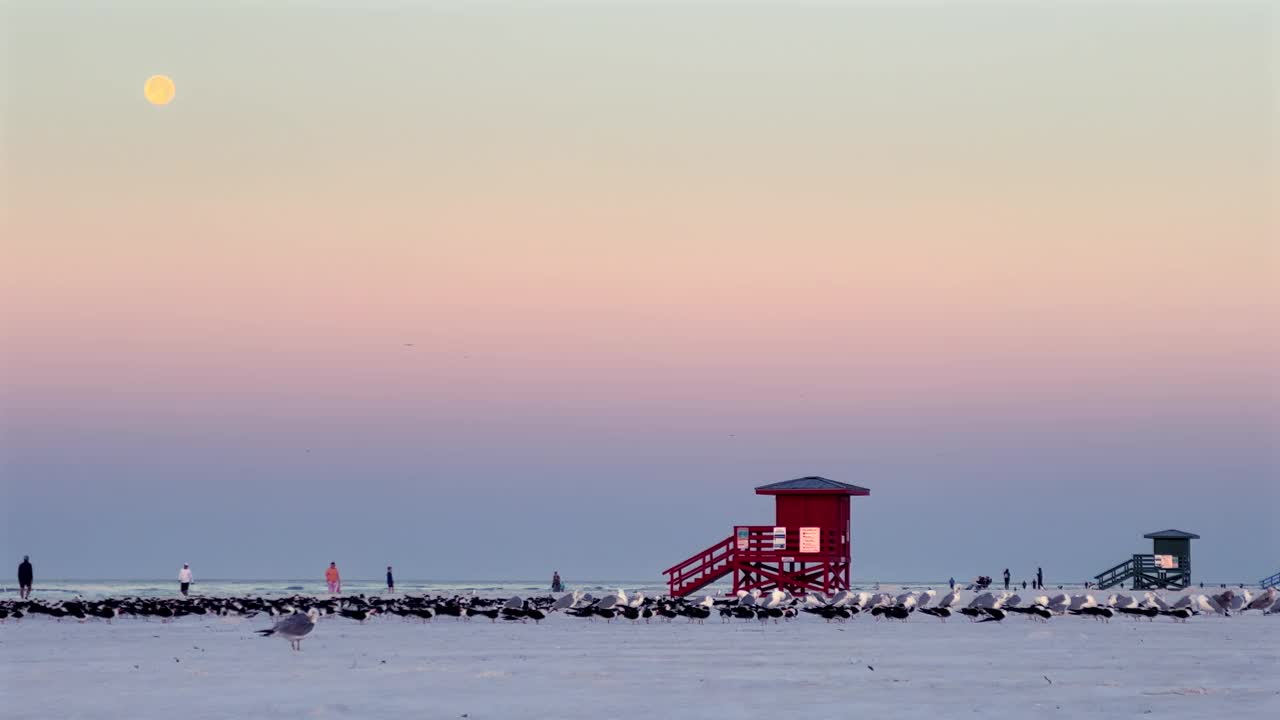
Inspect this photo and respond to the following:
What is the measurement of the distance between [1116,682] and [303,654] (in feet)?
47.6

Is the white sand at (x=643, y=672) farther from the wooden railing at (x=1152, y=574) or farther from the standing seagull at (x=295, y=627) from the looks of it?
the wooden railing at (x=1152, y=574)

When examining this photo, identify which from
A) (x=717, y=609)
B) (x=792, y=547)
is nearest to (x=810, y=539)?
(x=792, y=547)

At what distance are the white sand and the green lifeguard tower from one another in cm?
3943

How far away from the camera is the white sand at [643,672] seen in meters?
19.8

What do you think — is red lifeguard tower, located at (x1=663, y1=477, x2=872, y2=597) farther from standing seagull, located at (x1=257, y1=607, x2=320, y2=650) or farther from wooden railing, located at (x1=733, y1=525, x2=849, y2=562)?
standing seagull, located at (x1=257, y1=607, x2=320, y2=650)

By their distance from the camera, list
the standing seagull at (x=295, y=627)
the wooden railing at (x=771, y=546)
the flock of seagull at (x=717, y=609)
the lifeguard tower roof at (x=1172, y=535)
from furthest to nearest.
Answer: the lifeguard tower roof at (x=1172, y=535)
the wooden railing at (x=771, y=546)
the flock of seagull at (x=717, y=609)
the standing seagull at (x=295, y=627)

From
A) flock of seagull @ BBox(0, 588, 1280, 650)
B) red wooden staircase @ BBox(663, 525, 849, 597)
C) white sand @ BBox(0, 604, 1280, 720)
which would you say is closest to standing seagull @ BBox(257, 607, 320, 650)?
white sand @ BBox(0, 604, 1280, 720)

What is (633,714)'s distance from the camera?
19.0 meters

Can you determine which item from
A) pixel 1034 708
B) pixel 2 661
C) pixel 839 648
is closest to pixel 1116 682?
pixel 1034 708

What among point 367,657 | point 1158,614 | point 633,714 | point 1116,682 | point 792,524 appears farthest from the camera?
point 792,524

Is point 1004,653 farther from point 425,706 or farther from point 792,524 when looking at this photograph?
point 792,524

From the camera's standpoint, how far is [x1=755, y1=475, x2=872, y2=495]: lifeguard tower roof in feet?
186

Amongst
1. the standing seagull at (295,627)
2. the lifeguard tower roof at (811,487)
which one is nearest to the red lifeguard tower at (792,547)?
the lifeguard tower roof at (811,487)

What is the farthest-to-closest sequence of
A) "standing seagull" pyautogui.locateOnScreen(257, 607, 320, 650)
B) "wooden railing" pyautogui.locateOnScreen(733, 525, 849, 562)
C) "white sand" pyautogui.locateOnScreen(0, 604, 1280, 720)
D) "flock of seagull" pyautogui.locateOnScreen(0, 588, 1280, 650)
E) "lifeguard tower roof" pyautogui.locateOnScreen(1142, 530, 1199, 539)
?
"lifeguard tower roof" pyautogui.locateOnScreen(1142, 530, 1199, 539) → "wooden railing" pyautogui.locateOnScreen(733, 525, 849, 562) → "flock of seagull" pyautogui.locateOnScreen(0, 588, 1280, 650) → "standing seagull" pyautogui.locateOnScreen(257, 607, 320, 650) → "white sand" pyautogui.locateOnScreen(0, 604, 1280, 720)
